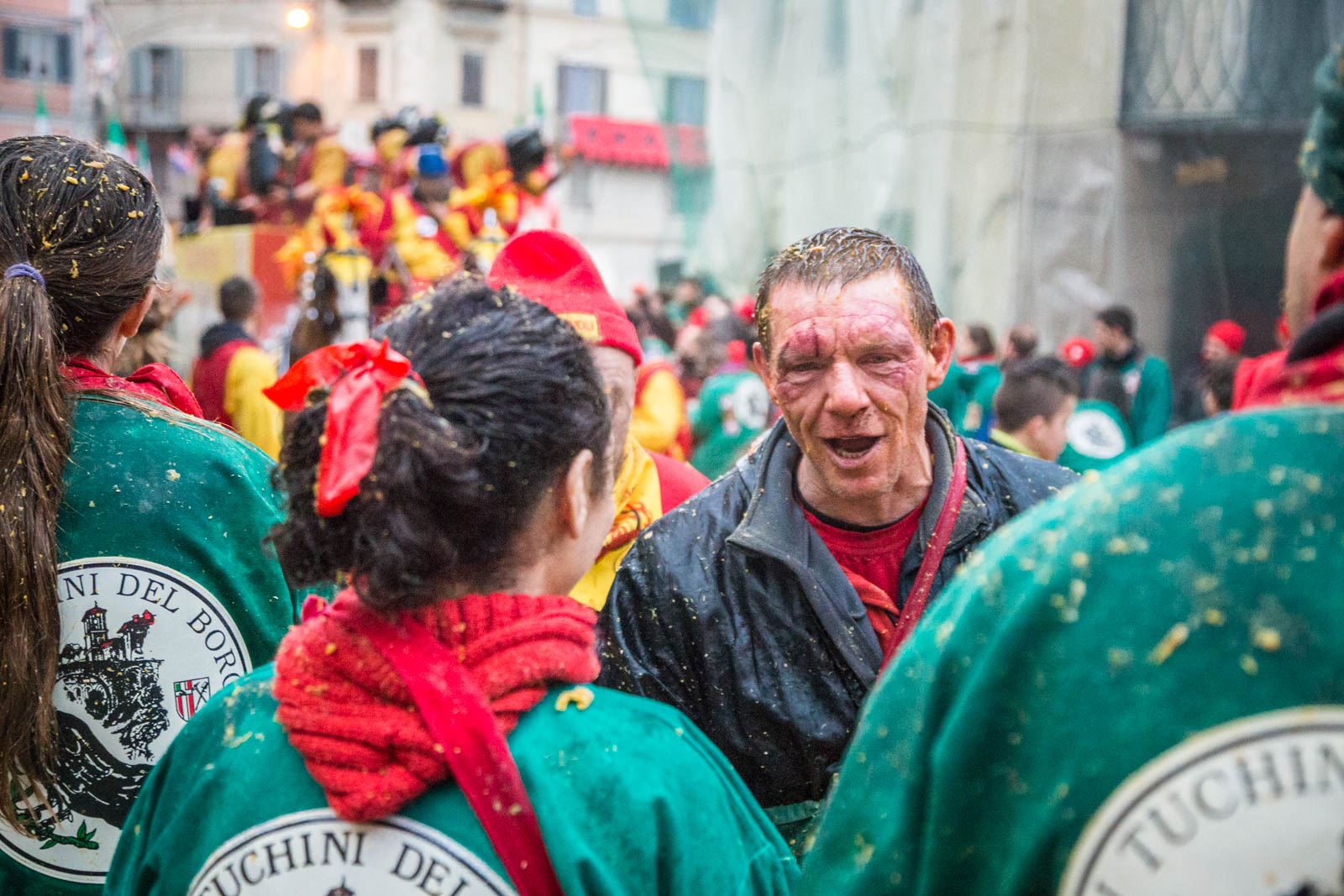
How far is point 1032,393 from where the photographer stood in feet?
18.5

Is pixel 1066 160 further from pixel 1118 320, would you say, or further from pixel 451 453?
pixel 451 453

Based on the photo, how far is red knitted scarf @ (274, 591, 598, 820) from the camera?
1.43 metres

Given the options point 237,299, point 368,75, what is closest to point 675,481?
point 237,299

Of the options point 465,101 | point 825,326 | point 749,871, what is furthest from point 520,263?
point 465,101

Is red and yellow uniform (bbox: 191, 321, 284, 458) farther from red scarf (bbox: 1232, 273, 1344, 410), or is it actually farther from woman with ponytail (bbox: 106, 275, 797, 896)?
red scarf (bbox: 1232, 273, 1344, 410)

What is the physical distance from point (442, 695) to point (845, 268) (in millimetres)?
1444

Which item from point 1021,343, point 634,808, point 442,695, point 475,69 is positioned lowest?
point 1021,343

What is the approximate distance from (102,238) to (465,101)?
38.5 metres

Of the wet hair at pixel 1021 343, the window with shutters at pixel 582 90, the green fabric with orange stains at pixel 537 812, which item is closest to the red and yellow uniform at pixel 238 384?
the green fabric with orange stains at pixel 537 812

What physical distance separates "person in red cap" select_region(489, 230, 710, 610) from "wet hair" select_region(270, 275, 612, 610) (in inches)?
49.9

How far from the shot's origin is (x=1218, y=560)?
110 cm

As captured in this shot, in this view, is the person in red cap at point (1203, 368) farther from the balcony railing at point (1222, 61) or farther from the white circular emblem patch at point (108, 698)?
the white circular emblem patch at point (108, 698)

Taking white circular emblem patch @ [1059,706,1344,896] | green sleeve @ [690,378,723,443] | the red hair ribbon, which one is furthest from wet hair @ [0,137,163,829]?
green sleeve @ [690,378,723,443]

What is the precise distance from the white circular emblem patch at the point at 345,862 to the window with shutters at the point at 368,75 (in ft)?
127
